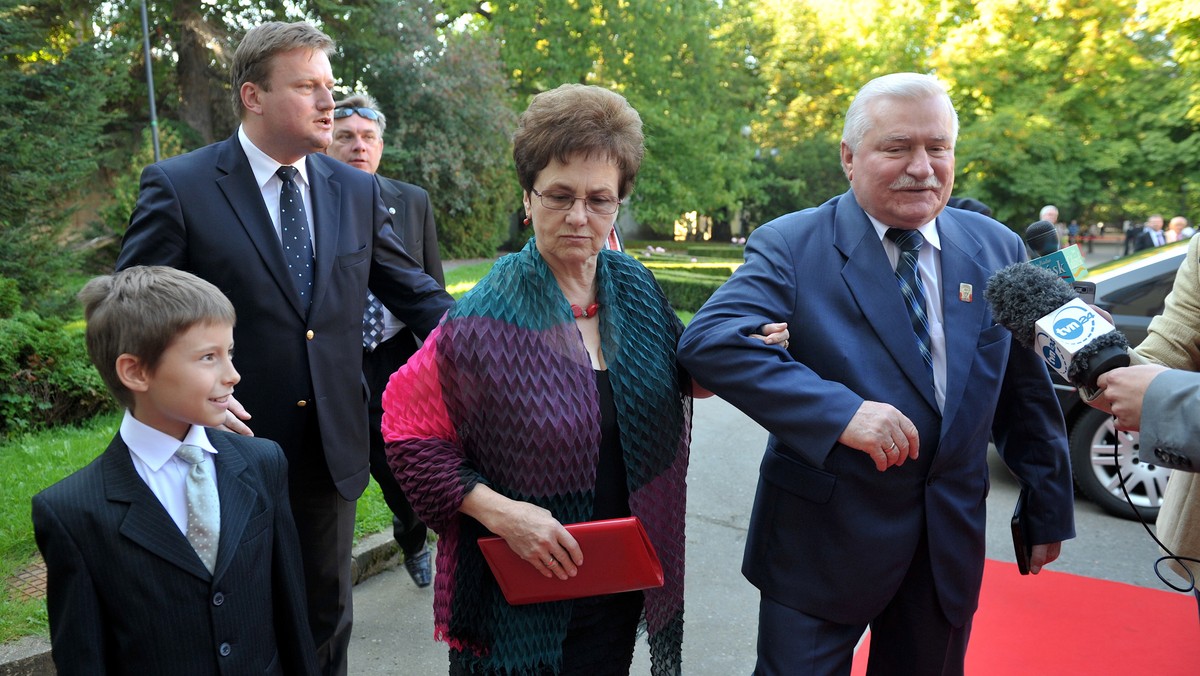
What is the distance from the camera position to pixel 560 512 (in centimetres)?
205

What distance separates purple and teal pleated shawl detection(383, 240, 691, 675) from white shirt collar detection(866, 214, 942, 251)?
2.36ft

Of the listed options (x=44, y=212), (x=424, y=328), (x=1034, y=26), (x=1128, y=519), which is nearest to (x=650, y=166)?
(x=1034, y=26)

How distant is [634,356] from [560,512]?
1.39ft

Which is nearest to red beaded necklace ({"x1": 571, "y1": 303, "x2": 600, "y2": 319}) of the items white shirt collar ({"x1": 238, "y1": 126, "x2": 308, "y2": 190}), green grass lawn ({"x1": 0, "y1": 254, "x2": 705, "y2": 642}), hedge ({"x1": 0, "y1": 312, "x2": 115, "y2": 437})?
white shirt collar ({"x1": 238, "y1": 126, "x2": 308, "y2": 190})

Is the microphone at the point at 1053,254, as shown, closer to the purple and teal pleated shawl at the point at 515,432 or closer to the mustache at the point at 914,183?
the mustache at the point at 914,183

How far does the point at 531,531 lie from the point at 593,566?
0.18m

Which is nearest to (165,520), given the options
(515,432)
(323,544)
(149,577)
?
(149,577)

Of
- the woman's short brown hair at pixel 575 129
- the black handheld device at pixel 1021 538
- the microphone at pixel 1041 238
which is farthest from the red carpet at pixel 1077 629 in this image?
the woman's short brown hair at pixel 575 129

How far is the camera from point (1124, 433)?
18.8 feet

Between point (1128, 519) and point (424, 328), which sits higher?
point (424, 328)

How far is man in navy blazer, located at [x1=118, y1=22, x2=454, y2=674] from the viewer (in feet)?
8.71

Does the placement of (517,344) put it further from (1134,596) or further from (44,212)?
(44,212)

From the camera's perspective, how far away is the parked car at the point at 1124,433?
18.8 feet

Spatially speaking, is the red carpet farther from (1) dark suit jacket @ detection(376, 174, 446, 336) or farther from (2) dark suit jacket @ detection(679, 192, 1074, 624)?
(1) dark suit jacket @ detection(376, 174, 446, 336)
